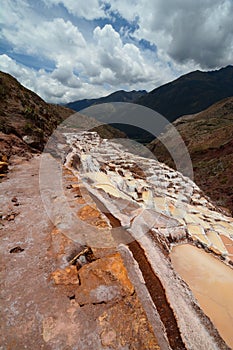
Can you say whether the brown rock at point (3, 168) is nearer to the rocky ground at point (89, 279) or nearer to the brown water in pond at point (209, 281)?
the rocky ground at point (89, 279)

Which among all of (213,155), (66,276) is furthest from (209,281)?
(213,155)

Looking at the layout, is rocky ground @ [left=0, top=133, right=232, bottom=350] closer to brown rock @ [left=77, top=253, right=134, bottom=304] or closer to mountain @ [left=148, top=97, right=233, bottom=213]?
brown rock @ [left=77, top=253, right=134, bottom=304]

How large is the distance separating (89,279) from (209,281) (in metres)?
2.40

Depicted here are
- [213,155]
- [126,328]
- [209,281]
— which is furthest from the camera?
[213,155]

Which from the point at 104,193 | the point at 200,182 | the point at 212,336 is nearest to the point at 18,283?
the point at 212,336

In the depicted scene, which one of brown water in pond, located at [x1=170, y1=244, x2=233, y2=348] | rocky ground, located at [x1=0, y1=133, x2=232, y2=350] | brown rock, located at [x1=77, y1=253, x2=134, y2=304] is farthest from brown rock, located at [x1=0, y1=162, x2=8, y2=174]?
brown water in pond, located at [x1=170, y1=244, x2=233, y2=348]

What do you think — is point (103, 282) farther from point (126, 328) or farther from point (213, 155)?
point (213, 155)

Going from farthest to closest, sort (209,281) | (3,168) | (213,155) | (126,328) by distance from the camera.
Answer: (213,155) → (3,168) → (209,281) → (126,328)

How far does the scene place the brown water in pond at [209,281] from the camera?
2.84m

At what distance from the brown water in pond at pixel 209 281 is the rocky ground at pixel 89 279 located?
34 centimetres

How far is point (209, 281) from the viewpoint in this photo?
3520 mm

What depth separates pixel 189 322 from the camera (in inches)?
93.4

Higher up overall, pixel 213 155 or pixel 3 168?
pixel 213 155

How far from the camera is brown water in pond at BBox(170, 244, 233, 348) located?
284cm
